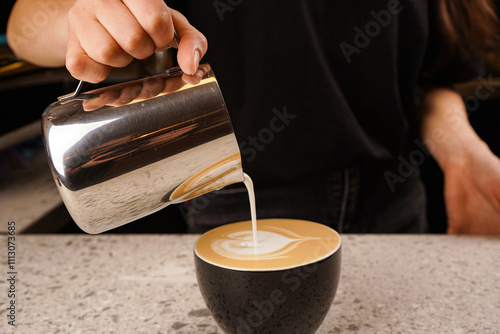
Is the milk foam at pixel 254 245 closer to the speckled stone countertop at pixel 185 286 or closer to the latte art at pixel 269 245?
the latte art at pixel 269 245

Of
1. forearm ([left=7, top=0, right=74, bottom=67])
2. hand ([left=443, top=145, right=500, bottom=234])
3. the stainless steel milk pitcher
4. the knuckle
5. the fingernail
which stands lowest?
hand ([left=443, top=145, right=500, bottom=234])

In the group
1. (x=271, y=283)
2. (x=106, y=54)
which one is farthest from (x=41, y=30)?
(x=271, y=283)

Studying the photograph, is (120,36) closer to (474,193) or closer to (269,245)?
(269,245)

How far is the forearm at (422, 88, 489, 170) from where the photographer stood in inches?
42.3

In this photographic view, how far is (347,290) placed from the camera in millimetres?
770

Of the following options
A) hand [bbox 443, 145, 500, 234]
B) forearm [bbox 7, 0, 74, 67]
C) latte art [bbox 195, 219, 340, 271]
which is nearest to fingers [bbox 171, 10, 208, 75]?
latte art [bbox 195, 219, 340, 271]

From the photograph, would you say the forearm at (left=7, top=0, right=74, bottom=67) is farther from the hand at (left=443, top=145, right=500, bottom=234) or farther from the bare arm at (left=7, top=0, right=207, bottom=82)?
the hand at (left=443, top=145, right=500, bottom=234)

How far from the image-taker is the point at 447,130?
113 cm

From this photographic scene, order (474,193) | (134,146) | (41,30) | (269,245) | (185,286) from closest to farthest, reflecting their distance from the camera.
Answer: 1. (134,146)
2. (269,245)
3. (185,286)
4. (41,30)
5. (474,193)

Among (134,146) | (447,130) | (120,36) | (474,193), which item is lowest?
(474,193)

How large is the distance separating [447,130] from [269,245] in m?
0.68

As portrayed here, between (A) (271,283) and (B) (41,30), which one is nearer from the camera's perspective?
(A) (271,283)

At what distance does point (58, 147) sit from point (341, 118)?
25.4 inches

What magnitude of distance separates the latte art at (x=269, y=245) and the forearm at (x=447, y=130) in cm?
55
